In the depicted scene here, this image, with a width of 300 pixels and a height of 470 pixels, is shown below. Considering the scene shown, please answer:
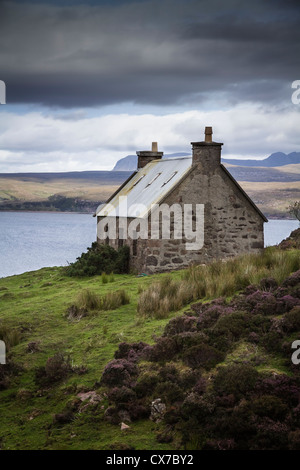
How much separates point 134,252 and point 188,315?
12295mm

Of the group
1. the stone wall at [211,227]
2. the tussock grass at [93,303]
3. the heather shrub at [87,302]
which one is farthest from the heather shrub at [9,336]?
the stone wall at [211,227]

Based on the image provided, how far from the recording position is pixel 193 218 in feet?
76.2

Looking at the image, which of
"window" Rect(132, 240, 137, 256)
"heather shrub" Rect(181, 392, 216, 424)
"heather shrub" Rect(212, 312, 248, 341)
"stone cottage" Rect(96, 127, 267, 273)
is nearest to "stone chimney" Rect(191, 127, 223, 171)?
"stone cottage" Rect(96, 127, 267, 273)

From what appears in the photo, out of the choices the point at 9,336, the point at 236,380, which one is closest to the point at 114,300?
the point at 9,336

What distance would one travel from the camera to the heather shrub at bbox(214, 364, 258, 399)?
8148 mm

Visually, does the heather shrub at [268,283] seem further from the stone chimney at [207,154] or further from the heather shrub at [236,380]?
the stone chimney at [207,154]

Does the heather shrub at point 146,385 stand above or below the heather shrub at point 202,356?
below

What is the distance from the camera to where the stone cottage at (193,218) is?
74.3 feet

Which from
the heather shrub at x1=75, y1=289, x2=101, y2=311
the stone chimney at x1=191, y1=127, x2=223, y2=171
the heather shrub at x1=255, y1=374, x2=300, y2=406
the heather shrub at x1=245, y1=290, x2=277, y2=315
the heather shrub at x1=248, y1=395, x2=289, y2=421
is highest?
the stone chimney at x1=191, y1=127, x2=223, y2=171

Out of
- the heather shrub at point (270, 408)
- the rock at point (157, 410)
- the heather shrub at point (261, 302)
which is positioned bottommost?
the rock at point (157, 410)

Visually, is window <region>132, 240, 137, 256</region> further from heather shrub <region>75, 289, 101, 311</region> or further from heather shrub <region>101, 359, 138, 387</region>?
heather shrub <region>101, 359, 138, 387</region>

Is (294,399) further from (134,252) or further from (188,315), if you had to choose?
(134,252)

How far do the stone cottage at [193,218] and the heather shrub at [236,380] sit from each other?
45.6 ft
